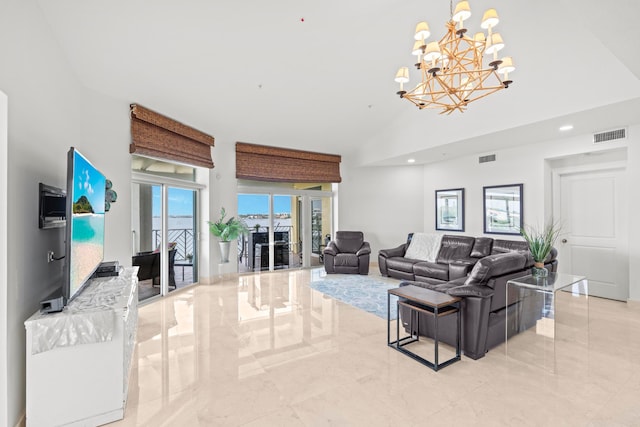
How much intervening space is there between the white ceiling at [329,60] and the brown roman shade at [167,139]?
0.15m

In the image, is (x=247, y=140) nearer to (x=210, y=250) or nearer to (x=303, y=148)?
(x=303, y=148)

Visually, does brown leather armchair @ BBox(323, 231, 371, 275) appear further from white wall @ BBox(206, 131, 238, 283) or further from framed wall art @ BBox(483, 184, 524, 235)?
framed wall art @ BBox(483, 184, 524, 235)

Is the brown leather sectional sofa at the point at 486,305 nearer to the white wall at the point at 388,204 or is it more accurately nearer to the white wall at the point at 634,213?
the white wall at the point at 634,213

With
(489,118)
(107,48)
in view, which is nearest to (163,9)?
(107,48)

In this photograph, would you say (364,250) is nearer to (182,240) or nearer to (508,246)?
(508,246)

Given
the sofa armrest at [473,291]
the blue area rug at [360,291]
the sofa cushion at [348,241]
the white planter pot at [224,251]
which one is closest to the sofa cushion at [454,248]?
the blue area rug at [360,291]

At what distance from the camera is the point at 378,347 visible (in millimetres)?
3070

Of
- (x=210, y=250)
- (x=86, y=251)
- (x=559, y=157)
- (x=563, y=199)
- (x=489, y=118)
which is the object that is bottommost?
(x=210, y=250)

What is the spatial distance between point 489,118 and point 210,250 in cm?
528

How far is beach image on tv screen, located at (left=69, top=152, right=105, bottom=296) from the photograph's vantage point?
2035 mm

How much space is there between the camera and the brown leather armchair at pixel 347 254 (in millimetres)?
6680

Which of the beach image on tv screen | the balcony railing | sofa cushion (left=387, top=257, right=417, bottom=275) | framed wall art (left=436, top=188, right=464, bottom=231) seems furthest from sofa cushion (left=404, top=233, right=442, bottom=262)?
the beach image on tv screen

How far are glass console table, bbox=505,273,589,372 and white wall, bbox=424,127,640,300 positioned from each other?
1.97m

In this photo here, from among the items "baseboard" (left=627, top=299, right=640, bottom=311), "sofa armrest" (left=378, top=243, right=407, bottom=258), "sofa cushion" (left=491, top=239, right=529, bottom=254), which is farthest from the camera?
"sofa armrest" (left=378, top=243, right=407, bottom=258)
